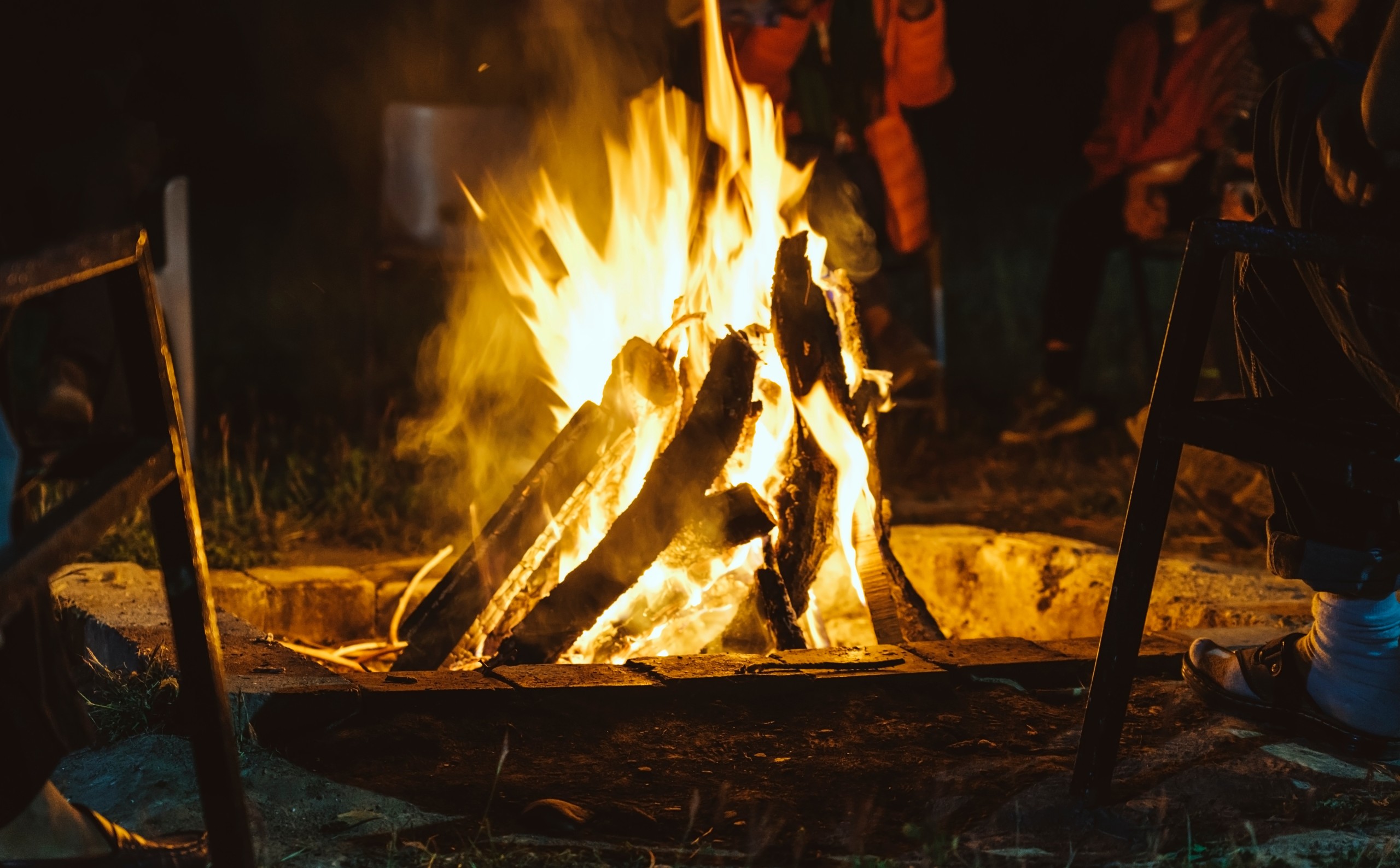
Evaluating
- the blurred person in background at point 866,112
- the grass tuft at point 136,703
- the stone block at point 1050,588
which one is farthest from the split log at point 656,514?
the blurred person in background at point 866,112

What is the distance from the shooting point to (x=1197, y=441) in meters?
2.05

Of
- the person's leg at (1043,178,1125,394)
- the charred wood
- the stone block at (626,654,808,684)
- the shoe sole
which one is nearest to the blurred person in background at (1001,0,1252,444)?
the person's leg at (1043,178,1125,394)

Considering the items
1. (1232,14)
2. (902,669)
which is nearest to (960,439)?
(1232,14)

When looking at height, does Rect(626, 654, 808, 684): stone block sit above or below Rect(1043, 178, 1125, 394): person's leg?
below

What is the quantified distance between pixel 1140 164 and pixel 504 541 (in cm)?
430

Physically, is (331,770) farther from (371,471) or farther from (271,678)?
(371,471)

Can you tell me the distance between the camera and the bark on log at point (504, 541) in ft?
10.4

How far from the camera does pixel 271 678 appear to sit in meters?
2.64

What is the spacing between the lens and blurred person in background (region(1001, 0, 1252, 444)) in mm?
6094

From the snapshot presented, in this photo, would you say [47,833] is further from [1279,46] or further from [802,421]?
[1279,46]

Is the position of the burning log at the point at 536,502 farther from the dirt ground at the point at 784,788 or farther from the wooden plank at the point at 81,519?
the wooden plank at the point at 81,519

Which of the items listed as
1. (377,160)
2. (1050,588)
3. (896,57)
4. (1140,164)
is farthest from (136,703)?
(1140,164)

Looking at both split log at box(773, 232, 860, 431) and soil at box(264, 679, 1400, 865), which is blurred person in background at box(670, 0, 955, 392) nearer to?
split log at box(773, 232, 860, 431)

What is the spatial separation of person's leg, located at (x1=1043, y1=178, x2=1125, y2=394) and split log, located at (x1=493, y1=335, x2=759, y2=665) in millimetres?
3635
